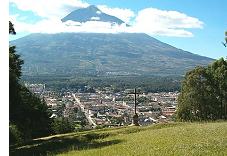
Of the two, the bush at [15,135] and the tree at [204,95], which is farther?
the tree at [204,95]

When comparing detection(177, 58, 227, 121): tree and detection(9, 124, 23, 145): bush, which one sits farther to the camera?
detection(177, 58, 227, 121): tree

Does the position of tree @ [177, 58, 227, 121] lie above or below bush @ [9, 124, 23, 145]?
above

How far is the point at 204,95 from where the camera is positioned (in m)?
41.8

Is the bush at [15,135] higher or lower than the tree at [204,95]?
lower

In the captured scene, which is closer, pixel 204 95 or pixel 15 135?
pixel 204 95

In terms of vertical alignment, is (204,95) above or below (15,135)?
above

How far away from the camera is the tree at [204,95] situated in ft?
137

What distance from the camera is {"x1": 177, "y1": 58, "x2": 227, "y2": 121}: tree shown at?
41.8 m
